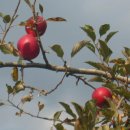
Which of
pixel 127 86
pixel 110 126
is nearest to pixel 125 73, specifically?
pixel 127 86

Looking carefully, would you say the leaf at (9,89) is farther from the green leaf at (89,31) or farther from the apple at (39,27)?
the green leaf at (89,31)

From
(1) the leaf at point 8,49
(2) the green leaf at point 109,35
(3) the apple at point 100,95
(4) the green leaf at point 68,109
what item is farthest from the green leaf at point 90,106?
(2) the green leaf at point 109,35

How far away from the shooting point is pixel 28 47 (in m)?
2.40

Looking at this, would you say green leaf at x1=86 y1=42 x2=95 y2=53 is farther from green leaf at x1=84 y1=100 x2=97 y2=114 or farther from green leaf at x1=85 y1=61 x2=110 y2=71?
green leaf at x1=84 y1=100 x2=97 y2=114

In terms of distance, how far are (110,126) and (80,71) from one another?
0.48 m

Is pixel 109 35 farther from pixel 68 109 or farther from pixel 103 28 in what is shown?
pixel 68 109

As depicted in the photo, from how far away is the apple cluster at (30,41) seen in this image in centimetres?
239

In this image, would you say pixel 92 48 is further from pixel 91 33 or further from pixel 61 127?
pixel 61 127

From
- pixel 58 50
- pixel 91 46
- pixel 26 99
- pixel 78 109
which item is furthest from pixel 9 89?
pixel 78 109

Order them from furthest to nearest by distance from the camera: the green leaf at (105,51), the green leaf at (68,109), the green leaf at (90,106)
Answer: the green leaf at (105,51) < the green leaf at (68,109) < the green leaf at (90,106)

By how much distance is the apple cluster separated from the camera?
7.84 feet

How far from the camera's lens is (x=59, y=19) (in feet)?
8.37

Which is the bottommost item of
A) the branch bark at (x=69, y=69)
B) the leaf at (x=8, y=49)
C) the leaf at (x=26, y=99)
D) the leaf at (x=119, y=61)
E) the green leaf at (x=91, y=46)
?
the leaf at (x=26, y=99)

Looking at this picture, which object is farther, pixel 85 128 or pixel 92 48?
pixel 92 48
